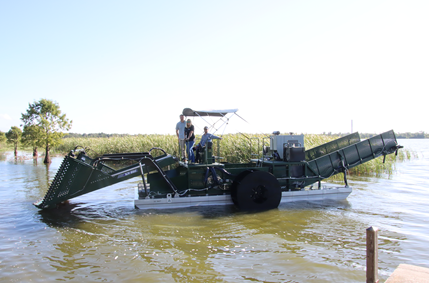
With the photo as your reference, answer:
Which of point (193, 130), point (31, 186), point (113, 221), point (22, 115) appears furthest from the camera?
point (22, 115)

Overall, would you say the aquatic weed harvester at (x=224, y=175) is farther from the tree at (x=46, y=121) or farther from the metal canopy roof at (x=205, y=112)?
the tree at (x=46, y=121)

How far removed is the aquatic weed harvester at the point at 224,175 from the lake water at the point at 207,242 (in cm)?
35

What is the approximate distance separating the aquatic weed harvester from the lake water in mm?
355

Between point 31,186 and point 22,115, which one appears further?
point 22,115

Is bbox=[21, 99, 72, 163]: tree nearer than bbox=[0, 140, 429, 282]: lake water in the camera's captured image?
No

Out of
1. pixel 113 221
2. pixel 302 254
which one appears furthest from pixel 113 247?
pixel 302 254

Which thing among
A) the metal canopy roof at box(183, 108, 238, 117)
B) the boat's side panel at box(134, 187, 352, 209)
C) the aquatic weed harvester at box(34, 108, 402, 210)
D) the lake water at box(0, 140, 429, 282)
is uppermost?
the metal canopy roof at box(183, 108, 238, 117)

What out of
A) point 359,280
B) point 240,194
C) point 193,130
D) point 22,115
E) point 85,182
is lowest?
point 359,280

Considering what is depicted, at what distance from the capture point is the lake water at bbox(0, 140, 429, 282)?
15.8 feet

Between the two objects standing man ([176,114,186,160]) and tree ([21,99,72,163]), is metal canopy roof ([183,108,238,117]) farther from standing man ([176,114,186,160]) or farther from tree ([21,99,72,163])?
tree ([21,99,72,163])

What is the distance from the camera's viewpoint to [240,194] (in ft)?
27.2

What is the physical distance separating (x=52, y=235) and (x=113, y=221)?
1430mm

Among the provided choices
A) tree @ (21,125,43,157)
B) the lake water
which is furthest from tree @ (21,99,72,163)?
the lake water

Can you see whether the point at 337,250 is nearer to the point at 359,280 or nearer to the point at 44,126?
the point at 359,280
